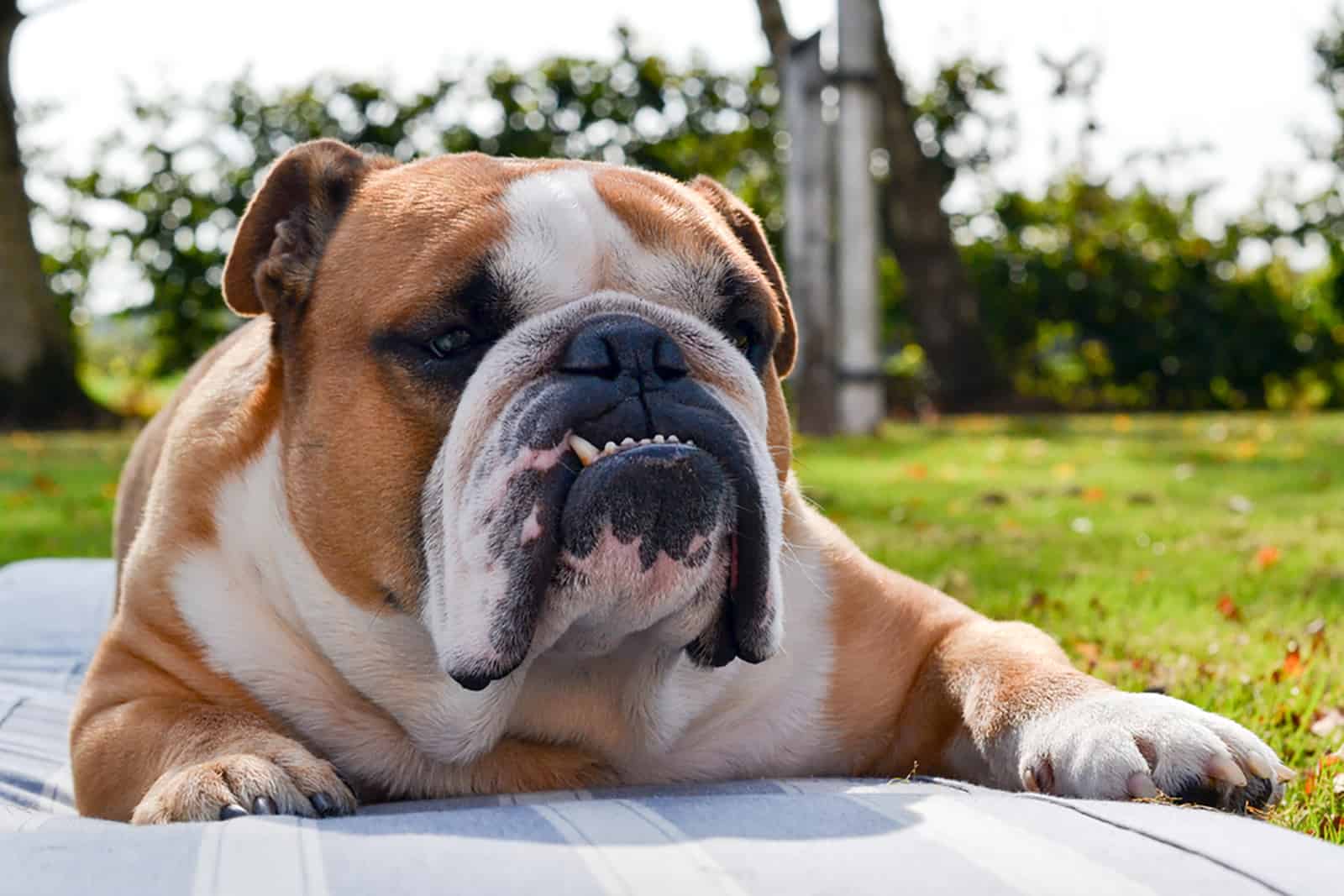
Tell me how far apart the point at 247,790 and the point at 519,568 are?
0.50 meters

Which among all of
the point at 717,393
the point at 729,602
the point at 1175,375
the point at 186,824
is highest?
the point at 717,393

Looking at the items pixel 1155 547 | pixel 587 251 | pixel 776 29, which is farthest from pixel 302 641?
pixel 776 29

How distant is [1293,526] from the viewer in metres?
6.14

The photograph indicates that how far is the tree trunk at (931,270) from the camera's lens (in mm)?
13547

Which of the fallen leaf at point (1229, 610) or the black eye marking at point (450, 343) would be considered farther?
the fallen leaf at point (1229, 610)

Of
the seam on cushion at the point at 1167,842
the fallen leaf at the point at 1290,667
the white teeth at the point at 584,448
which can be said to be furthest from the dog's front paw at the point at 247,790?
the fallen leaf at the point at 1290,667

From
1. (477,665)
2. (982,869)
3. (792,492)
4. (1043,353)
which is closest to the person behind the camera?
(982,869)

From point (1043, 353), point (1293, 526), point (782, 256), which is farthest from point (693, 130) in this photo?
point (1293, 526)

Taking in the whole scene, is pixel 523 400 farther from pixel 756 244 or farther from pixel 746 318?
pixel 756 244

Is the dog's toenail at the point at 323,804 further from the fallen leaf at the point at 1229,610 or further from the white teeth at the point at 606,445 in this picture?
the fallen leaf at the point at 1229,610

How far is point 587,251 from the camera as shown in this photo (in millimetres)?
2500

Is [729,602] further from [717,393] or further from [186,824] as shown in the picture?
[186,824]

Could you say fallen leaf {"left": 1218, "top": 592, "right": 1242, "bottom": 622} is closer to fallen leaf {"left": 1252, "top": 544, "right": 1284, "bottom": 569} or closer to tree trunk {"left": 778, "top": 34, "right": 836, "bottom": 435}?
fallen leaf {"left": 1252, "top": 544, "right": 1284, "bottom": 569}

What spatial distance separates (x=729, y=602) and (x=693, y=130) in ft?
40.8
